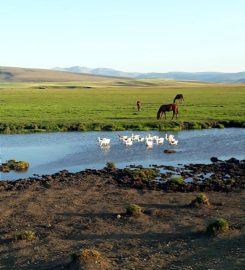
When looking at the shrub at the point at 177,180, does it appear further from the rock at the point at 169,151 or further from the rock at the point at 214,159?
the rock at the point at 169,151

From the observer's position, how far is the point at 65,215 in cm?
1998

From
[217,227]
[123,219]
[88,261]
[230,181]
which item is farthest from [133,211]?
[230,181]

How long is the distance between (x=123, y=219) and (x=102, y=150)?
16.5 metres

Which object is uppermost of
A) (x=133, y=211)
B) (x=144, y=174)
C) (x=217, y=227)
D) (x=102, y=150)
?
(x=217, y=227)

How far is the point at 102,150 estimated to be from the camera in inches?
1390

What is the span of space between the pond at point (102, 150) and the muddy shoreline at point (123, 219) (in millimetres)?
2596

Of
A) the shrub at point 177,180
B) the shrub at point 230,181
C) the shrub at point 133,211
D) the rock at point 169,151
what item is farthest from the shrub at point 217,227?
the rock at point 169,151

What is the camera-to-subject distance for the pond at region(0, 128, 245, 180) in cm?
3084

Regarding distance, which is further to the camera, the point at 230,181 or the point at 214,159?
the point at 214,159

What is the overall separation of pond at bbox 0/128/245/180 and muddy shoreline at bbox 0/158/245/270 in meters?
2.60

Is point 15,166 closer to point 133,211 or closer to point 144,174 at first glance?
point 144,174

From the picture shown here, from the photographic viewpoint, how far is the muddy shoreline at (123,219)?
1488 centimetres

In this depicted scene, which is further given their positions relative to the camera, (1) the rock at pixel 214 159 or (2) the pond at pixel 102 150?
(2) the pond at pixel 102 150

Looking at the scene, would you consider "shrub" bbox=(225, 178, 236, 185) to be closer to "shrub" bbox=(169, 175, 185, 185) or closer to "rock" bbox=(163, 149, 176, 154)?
"shrub" bbox=(169, 175, 185, 185)
